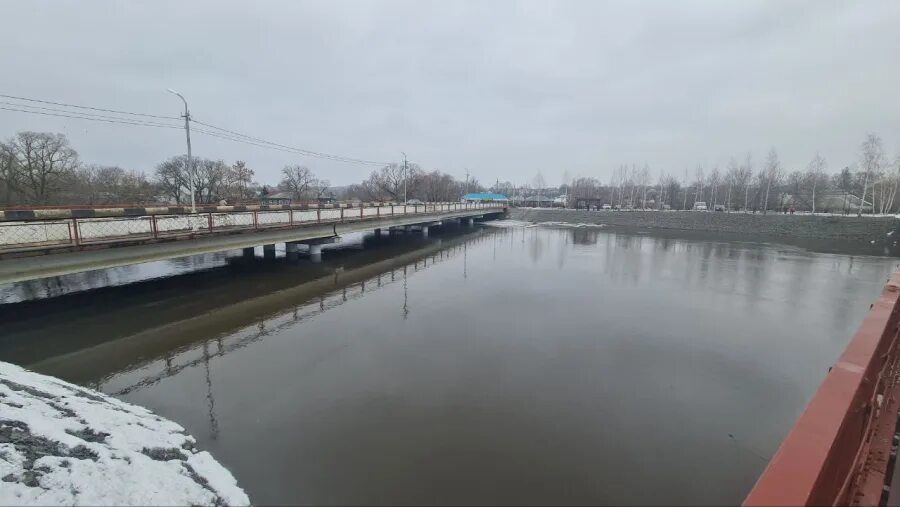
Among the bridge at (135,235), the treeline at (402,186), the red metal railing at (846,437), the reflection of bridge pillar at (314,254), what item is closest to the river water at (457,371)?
the red metal railing at (846,437)

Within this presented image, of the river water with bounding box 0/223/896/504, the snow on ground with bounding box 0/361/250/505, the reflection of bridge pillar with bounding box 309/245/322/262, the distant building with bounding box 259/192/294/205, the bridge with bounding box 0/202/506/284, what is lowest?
the river water with bounding box 0/223/896/504

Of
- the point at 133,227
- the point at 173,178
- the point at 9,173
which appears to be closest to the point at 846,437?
the point at 133,227

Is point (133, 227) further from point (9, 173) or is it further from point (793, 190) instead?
point (793, 190)

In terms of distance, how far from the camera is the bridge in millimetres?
11219

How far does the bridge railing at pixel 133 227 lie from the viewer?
1114cm

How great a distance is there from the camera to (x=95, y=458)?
536 centimetres

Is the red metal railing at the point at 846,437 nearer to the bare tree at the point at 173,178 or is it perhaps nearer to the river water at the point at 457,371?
the river water at the point at 457,371

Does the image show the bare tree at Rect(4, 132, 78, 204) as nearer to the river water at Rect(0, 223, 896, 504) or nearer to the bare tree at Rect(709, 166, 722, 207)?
the river water at Rect(0, 223, 896, 504)

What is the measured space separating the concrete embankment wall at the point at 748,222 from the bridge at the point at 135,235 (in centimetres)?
5179

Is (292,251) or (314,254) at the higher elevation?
(292,251)

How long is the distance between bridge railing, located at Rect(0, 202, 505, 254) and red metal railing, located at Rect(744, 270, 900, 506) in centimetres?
1663

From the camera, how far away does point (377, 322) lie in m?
13.4

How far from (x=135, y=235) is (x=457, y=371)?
1266cm

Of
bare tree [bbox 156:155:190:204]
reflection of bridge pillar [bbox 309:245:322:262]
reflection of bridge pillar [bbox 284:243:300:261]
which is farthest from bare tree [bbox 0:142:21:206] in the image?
reflection of bridge pillar [bbox 309:245:322:262]
